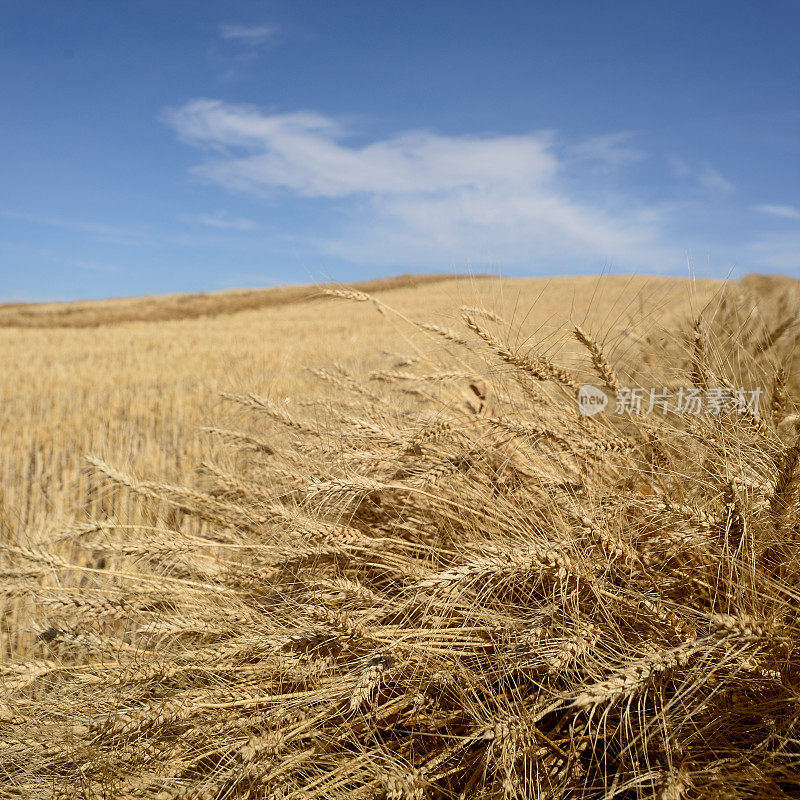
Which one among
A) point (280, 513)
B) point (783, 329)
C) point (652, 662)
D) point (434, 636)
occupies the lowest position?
point (434, 636)

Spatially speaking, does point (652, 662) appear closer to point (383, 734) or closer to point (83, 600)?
point (383, 734)

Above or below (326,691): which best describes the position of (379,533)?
above

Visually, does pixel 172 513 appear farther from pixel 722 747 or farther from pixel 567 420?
pixel 722 747

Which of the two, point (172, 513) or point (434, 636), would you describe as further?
point (172, 513)

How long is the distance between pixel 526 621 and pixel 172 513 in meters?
2.26

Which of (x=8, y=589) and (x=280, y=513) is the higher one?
(x=280, y=513)

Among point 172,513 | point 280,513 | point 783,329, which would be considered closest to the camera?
point 280,513

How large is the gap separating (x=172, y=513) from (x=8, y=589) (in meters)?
1.42

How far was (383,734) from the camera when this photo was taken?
1326 mm

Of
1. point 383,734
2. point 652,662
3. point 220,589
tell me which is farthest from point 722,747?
point 220,589

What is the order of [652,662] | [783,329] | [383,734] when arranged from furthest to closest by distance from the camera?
[783,329] < [383,734] < [652,662]

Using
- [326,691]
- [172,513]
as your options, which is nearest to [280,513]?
[326,691]

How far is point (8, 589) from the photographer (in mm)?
1522

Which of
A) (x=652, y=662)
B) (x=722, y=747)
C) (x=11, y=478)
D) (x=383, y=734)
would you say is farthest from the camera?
(x=11, y=478)
